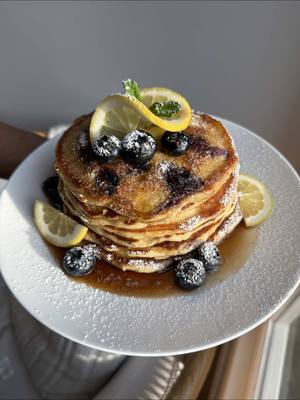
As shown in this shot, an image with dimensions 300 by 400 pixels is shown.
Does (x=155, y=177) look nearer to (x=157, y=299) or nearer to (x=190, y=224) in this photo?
(x=190, y=224)

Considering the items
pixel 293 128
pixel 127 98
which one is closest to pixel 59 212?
pixel 127 98

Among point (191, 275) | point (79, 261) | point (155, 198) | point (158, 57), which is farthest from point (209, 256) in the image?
point (158, 57)

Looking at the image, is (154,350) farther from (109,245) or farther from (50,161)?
(50,161)

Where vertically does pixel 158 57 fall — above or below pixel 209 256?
above

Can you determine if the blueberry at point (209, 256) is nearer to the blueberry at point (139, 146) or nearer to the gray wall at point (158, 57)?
the blueberry at point (139, 146)

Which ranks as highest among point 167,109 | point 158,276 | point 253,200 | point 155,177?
point 167,109
